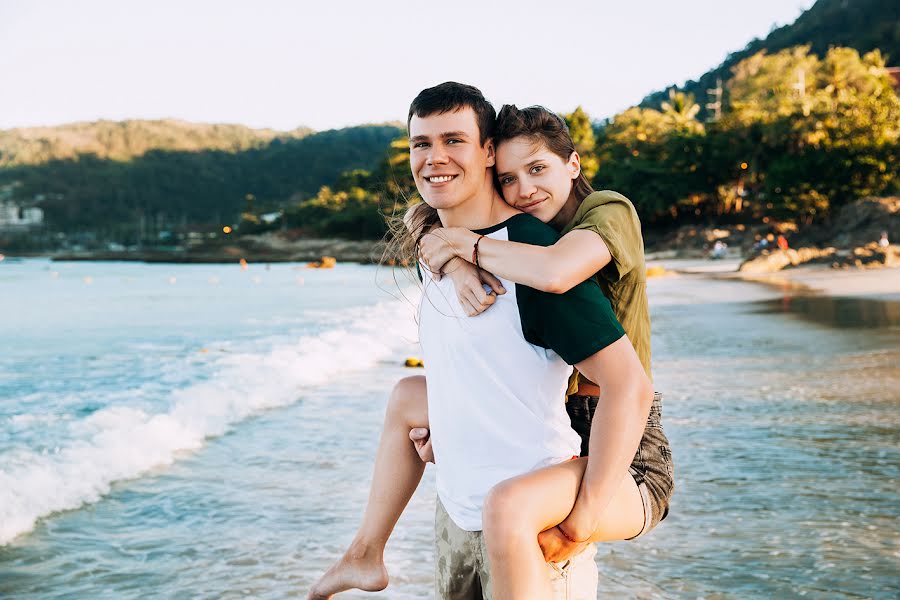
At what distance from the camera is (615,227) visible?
2.02 meters

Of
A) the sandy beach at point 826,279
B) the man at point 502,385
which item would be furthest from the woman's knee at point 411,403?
the sandy beach at point 826,279

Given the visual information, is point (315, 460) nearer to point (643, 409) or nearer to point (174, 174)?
point (643, 409)

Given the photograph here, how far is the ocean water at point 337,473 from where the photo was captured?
379 cm

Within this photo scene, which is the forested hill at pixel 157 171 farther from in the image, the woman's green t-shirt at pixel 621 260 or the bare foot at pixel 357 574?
the woman's green t-shirt at pixel 621 260

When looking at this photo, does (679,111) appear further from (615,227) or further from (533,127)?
(615,227)

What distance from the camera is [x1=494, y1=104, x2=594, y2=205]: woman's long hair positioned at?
2180mm

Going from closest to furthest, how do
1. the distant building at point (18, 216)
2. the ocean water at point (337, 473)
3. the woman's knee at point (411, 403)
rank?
the woman's knee at point (411, 403)
the ocean water at point (337, 473)
the distant building at point (18, 216)

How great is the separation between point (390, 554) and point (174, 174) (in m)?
148

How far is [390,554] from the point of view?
404cm

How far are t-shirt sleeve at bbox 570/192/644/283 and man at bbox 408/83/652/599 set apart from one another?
0.11 metres

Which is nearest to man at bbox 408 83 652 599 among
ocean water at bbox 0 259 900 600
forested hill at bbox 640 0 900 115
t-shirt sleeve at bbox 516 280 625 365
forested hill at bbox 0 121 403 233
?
t-shirt sleeve at bbox 516 280 625 365

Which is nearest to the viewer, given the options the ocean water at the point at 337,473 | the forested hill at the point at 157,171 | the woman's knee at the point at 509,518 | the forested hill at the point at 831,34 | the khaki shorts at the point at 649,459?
the woman's knee at the point at 509,518

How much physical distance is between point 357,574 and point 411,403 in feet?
1.70

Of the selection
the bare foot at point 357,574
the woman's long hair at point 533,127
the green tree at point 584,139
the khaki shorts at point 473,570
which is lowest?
the bare foot at point 357,574
